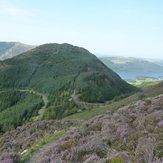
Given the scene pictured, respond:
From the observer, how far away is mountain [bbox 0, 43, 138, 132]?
321 feet

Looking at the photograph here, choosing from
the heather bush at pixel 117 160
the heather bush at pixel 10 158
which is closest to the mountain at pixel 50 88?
the heather bush at pixel 10 158

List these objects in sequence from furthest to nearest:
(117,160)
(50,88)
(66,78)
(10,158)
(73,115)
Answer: (66,78)
(50,88)
(73,115)
(10,158)
(117,160)

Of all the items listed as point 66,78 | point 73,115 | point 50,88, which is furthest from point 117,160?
point 66,78

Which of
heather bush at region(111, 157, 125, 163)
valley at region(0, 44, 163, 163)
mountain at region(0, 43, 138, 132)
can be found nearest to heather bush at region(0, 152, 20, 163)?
valley at region(0, 44, 163, 163)

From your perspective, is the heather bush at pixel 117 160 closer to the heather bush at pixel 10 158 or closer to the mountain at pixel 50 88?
the heather bush at pixel 10 158

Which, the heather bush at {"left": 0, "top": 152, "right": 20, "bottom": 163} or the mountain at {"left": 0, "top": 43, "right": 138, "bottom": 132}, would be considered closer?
the heather bush at {"left": 0, "top": 152, "right": 20, "bottom": 163}

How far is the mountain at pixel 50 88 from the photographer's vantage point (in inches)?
3855

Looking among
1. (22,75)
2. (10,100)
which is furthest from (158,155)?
(22,75)

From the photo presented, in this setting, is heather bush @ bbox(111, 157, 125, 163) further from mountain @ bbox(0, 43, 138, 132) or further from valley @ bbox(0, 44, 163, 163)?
mountain @ bbox(0, 43, 138, 132)

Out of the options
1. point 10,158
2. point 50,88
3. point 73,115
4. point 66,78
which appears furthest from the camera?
point 66,78

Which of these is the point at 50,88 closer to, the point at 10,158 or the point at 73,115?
the point at 73,115

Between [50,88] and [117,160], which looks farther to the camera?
[50,88]

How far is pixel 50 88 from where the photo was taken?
139 metres

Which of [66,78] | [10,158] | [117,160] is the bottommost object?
[66,78]
